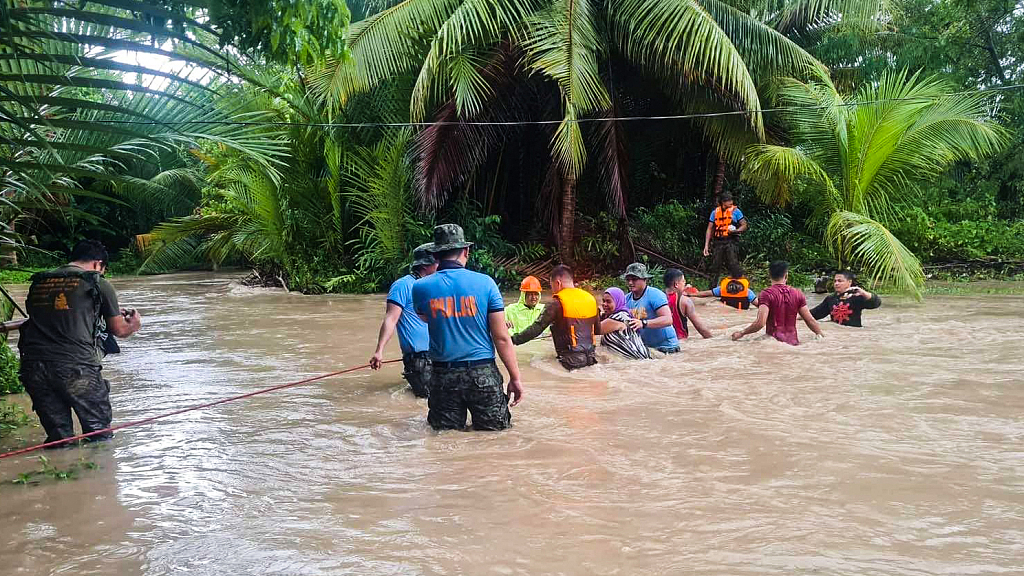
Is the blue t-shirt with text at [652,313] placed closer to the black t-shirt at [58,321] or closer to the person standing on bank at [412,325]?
the person standing on bank at [412,325]

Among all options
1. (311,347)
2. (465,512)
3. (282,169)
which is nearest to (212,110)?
(465,512)

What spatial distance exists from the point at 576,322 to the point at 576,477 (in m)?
3.12

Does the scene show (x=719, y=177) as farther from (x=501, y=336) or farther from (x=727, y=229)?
(x=501, y=336)

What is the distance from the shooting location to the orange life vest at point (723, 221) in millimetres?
14984

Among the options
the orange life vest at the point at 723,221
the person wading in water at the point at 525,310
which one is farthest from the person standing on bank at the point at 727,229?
the person wading in water at the point at 525,310

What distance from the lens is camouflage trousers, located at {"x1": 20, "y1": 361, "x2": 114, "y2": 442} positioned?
5895 millimetres

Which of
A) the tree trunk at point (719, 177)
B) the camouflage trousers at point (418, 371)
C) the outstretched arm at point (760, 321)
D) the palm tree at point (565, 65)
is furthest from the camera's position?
the tree trunk at point (719, 177)

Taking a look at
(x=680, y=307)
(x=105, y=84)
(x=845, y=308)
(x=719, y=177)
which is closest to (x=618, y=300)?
(x=680, y=307)

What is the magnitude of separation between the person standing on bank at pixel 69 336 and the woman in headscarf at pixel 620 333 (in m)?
4.59

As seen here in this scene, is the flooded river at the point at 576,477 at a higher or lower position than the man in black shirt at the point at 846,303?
lower

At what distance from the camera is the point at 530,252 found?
18.5m

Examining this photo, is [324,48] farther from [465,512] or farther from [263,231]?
[263,231]

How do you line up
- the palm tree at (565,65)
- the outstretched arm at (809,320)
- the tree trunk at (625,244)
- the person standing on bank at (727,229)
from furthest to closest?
the tree trunk at (625,244) < the palm tree at (565,65) < the person standing on bank at (727,229) < the outstretched arm at (809,320)

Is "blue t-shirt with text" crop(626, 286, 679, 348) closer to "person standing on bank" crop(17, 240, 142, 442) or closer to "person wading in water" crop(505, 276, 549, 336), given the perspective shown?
"person wading in water" crop(505, 276, 549, 336)
